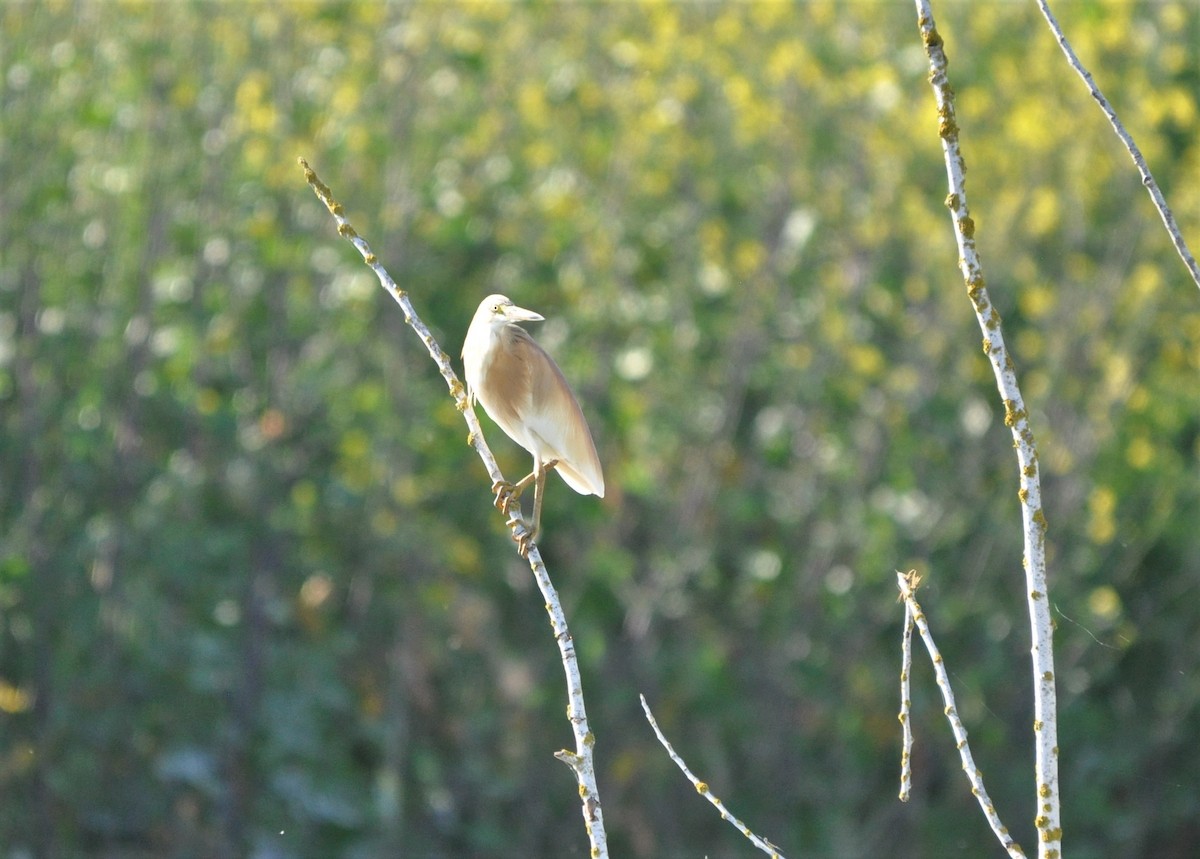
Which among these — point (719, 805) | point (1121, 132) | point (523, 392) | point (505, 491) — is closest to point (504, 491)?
point (505, 491)

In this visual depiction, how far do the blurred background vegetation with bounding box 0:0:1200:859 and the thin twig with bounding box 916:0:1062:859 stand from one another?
3.80 m

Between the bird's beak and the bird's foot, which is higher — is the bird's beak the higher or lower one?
the higher one

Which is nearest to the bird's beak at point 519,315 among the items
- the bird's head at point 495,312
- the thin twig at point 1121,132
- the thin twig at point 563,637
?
the bird's head at point 495,312

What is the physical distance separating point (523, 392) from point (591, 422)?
3.28 metres

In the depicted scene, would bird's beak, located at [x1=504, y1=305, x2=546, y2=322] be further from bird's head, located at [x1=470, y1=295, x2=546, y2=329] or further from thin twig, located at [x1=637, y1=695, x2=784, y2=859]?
thin twig, located at [x1=637, y1=695, x2=784, y2=859]

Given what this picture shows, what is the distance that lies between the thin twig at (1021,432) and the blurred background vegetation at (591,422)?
3.80m

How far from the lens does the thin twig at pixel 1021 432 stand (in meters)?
1.88

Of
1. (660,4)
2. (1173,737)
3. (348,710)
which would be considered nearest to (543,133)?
(660,4)

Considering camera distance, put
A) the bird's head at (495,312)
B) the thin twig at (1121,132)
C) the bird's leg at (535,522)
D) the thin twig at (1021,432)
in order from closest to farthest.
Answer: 1. the thin twig at (1021,432)
2. the thin twig at (1121,132)
3. the bird's leg at (535,522)
4. the bird's head at (495,312)

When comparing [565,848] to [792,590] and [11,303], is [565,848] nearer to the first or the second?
[792,590]

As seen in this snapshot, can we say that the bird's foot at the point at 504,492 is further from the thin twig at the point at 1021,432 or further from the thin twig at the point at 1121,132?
the thin twig at the point at 1121,132

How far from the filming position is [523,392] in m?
2.67

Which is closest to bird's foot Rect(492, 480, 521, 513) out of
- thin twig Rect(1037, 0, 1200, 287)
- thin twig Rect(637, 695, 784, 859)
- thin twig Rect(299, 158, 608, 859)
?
thin twig Rect(299, 158, 608, 859)

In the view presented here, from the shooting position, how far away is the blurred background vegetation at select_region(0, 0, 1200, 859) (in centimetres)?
590
